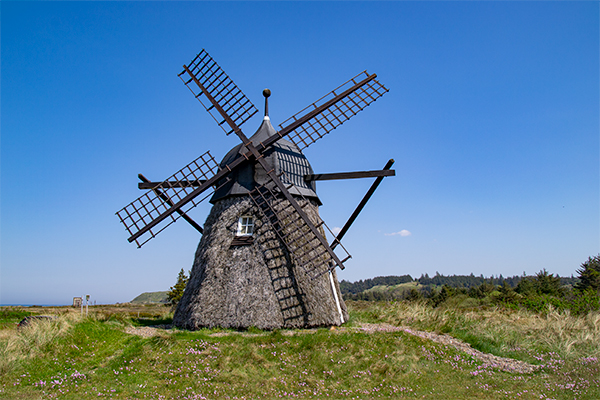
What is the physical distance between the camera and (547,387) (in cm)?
830

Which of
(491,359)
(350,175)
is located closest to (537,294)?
(491,359)

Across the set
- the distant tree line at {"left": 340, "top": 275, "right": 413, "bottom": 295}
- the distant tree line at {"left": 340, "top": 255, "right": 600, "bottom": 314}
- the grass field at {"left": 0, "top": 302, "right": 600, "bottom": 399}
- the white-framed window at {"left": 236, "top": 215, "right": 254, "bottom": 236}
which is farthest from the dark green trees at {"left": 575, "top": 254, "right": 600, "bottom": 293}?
the distant tree line at {"left": 340, "top": 275, "right": 413, "bottom": 295}

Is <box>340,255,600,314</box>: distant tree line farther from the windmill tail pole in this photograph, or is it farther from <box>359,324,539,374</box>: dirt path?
the windmill tail pole

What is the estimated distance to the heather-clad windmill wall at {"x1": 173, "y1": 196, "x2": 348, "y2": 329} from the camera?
39.7 feet

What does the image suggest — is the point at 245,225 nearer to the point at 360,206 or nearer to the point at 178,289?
the point at 360,206

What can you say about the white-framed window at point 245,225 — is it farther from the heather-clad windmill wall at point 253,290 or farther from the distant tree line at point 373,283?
the distant tree line at point 373,283

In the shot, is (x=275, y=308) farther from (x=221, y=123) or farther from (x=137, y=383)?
(x=221, y=123)

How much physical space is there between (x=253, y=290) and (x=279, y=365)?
3551 millimetres

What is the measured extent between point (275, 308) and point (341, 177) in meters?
5.16

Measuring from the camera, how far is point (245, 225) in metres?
13.6

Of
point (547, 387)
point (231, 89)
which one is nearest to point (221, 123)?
point (231, 89)

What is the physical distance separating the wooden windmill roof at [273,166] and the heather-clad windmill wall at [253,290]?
3.17 ft

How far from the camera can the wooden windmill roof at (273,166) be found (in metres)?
13.9

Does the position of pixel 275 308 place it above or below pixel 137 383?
above
